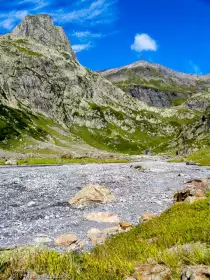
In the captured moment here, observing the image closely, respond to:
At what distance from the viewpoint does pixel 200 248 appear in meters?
9.02

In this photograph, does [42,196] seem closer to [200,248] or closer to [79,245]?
[79,245]

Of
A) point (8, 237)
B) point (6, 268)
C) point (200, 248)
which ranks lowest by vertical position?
point (8, 237)

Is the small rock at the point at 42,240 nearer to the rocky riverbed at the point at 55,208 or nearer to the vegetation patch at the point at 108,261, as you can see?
the rocky riverbed at the point at 55,208

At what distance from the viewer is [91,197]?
29.2 meters

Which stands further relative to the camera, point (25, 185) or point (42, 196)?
point (25, 185)

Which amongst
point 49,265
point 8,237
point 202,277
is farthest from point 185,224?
point 8,237

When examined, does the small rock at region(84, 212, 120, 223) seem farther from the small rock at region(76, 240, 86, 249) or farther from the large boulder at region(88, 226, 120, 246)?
the small rock at region(76, 240, 86, 249)

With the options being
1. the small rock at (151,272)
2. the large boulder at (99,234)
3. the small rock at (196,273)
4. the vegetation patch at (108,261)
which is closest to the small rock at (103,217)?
the large boulder at (99,234)

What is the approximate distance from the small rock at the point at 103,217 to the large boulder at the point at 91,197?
4.17 meters

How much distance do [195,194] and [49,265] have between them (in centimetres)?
1707

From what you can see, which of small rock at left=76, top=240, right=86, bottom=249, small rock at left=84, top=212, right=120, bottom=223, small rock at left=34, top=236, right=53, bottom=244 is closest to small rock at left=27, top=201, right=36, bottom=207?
small rock at left=84, top=212, right=120, bottom=223

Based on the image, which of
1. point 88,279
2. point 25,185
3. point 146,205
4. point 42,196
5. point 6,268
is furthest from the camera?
point 25,185

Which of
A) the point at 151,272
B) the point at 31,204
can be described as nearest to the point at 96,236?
the point at 151,272

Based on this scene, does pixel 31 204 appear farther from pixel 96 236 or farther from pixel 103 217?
pixel 96 236
